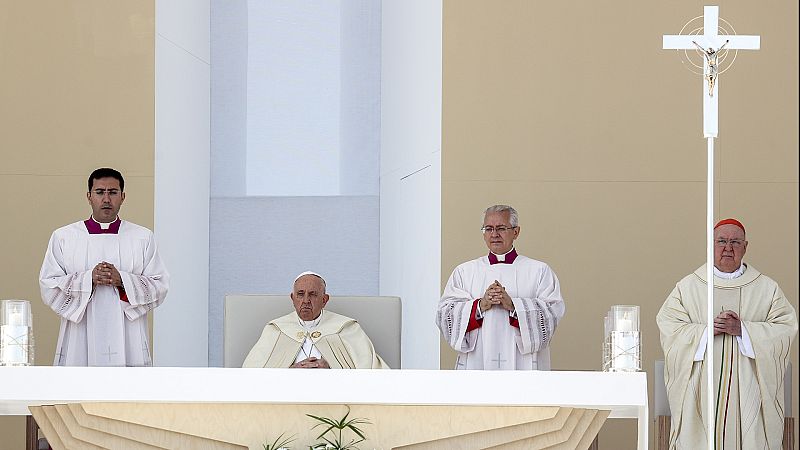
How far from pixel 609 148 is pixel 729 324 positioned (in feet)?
5.93

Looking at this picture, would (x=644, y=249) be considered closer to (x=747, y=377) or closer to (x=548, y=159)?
(x=548, y=159)

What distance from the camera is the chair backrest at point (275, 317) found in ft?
20.2

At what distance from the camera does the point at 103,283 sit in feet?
20.5

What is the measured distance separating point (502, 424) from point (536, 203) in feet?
11.4

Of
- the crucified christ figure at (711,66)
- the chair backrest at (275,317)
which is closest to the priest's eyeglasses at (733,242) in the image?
the chair backrest at (275,317)

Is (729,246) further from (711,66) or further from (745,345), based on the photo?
(711,66)

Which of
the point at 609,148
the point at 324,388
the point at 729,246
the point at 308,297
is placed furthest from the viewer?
the point at 609,148

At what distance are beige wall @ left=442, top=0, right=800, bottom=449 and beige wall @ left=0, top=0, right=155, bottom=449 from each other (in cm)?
180

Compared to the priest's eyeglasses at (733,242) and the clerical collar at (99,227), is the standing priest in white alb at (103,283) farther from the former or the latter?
the priest's eyeglasses at (733,242)

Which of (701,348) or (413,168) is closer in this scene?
(701,348)

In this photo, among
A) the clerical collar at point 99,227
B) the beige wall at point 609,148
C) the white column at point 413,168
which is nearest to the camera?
the clerical collar at point 99,227

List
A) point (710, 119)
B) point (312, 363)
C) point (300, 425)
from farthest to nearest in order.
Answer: point (312, 363)
point (300, 425)
point (710, 119)

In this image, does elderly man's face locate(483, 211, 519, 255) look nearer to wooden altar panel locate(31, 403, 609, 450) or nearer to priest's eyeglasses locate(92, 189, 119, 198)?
priest's eyeglasses locate(92, 189, 119, 198)

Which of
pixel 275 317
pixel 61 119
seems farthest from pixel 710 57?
pixel 61 119
